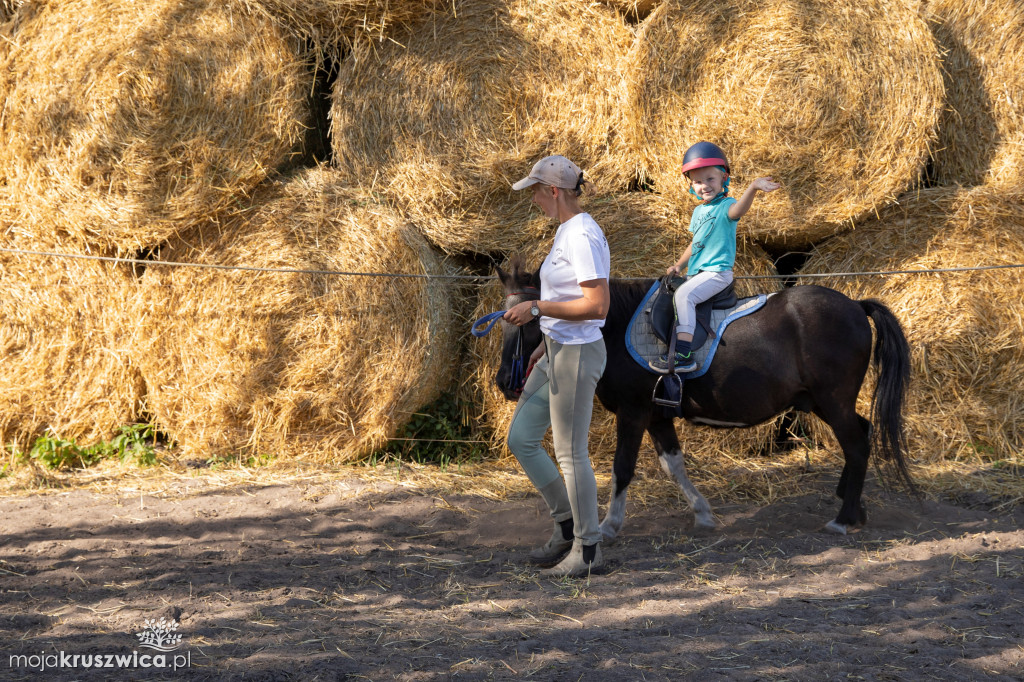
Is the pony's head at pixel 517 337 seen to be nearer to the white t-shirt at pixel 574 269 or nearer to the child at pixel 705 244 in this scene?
the white t-shirt at pixel 574 269

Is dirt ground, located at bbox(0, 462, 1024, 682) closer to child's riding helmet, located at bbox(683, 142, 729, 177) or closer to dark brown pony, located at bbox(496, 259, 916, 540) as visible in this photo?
dark brown pony, located at bbox(496, 259, 916, 540)

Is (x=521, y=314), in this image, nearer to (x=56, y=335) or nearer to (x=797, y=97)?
(x=797, y=97)

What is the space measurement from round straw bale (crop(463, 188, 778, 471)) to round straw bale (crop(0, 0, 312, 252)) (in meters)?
1.80

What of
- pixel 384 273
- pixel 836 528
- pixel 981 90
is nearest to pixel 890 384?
pixel 836 528

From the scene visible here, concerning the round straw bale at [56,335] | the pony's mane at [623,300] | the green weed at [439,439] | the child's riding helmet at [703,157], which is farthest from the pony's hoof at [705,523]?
the round straw bale at [56,335]

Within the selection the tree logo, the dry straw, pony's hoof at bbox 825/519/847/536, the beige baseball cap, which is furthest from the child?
the tree logo

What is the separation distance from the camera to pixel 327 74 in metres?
5.93

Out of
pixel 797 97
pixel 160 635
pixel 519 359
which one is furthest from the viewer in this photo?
pixel 797 97

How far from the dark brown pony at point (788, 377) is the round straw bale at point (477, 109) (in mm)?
1263

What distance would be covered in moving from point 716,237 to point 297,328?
259 cm

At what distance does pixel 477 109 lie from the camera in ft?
18.3

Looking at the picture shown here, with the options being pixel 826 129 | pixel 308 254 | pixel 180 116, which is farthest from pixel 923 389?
Answer: pixel 180 116

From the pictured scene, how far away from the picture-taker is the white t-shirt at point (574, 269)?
350 cm

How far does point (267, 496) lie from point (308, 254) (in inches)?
58.8
